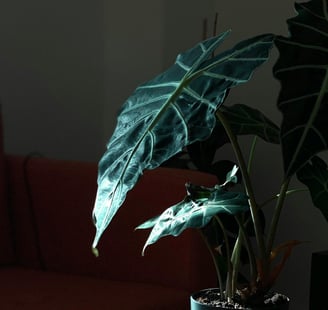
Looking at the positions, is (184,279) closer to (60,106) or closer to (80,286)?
(80,286)

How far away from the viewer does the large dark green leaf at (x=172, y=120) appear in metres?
1.18

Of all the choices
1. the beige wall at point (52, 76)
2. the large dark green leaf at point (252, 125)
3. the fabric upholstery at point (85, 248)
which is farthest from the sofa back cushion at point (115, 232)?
the beige wall at point (52, 76)

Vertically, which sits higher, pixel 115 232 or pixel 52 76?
pixel 52 76

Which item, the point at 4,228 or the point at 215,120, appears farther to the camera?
the point at 4,228

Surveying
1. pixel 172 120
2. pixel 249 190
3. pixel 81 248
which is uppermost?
pixel 172 120

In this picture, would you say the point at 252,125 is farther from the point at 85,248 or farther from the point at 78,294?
the point at 85,248

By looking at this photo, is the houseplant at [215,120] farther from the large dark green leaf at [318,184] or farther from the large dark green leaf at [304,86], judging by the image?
the large dark green leaf at [318,184]

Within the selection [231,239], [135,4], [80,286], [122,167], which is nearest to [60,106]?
[135,4]

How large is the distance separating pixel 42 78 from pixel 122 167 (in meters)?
1.55

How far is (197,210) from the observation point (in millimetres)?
1281

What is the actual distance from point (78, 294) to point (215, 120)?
29.2 inches

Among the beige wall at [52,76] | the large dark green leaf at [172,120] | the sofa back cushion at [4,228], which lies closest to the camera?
the large dark green leaf at [172,120]

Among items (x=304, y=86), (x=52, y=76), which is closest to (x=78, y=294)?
(x=304, y=86)

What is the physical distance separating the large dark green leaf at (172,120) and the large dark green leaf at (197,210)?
13 cm
